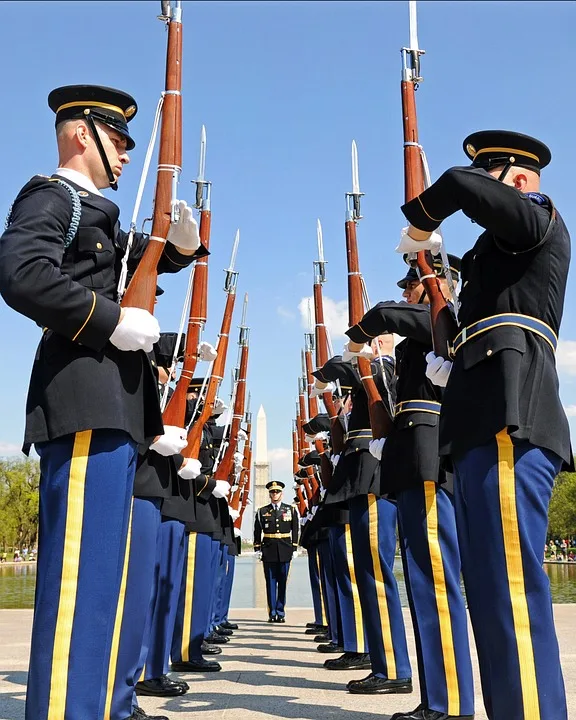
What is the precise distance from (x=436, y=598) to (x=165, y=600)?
219 cm

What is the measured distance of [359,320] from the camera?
6.09 m

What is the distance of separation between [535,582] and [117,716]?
214 centimetres

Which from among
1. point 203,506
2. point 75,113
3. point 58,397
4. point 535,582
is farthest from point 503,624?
point 203,506

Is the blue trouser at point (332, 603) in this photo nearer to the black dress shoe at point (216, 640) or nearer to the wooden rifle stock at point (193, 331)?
the black dress shoe at point (216, 640)

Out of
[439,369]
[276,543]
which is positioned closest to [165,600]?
[439,369]

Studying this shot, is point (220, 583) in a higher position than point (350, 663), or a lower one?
higher

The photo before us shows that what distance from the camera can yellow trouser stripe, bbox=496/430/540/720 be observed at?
2729mm

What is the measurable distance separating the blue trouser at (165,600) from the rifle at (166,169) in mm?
2896

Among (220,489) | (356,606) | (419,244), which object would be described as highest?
(419,244)

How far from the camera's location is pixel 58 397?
296 cm

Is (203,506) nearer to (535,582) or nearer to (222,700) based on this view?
(222,700)

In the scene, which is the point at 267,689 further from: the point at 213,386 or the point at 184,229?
the point at 184,229

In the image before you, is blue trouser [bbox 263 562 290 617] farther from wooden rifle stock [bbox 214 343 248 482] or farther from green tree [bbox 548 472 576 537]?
green tree [bbox 548 472 576 537]

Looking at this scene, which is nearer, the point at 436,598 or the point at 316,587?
the point at 436,598
